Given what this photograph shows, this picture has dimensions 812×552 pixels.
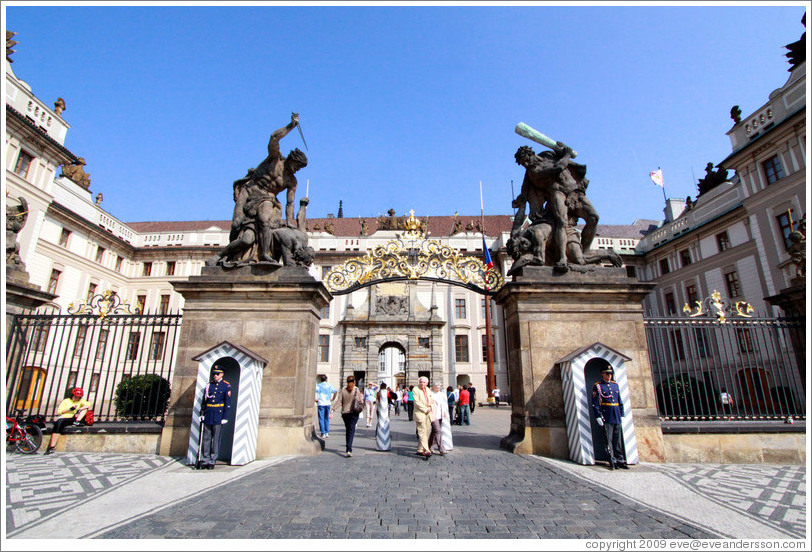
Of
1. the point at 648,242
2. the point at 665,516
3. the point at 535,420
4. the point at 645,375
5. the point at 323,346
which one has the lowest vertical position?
the point at 665,516

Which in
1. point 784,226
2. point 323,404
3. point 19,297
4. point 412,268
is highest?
point 784,226

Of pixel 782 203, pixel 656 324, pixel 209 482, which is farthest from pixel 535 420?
pixel 782 203

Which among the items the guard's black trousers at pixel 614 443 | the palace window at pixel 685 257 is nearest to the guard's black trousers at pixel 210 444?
the guard's black trousers at pixel 614 443

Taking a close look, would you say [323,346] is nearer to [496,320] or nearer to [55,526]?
[496,320]

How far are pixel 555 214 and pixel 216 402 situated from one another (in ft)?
24.2

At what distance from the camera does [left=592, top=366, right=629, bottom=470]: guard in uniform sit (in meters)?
6.89

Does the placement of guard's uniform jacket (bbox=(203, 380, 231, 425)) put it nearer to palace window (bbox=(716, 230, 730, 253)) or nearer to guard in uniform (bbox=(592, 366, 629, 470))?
guard in uniform (bbox=(592, 366, 629, 470))

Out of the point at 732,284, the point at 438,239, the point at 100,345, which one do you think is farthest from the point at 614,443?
the point at 438,239

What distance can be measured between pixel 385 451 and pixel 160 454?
433 cm

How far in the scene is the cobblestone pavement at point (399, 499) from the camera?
4.04 m

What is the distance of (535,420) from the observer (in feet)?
25.5

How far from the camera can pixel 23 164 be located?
73.4ft

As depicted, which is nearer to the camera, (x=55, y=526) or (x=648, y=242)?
(x=55, y=526)

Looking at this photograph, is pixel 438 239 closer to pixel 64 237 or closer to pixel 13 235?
pixel 64 237
